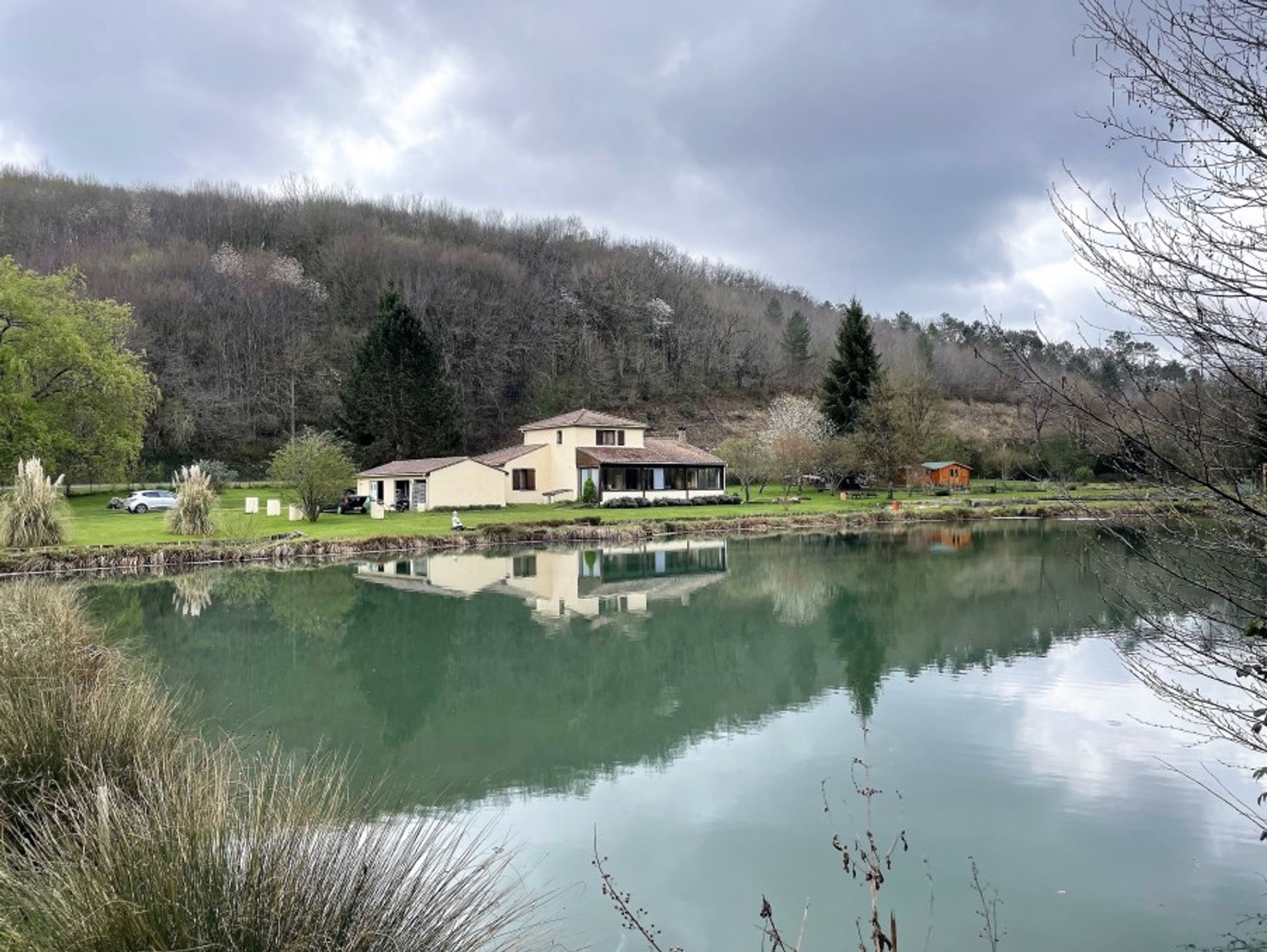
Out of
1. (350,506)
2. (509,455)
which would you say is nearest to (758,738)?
(350,506)

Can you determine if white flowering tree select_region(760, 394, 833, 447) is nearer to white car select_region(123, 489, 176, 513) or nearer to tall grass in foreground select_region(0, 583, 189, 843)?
white car select_region(123, 489, 176, 513)

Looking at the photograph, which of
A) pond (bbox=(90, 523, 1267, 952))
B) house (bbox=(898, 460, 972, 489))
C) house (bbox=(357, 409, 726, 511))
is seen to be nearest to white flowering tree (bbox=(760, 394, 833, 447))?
house (bbox=(898, 460, 972, 489))

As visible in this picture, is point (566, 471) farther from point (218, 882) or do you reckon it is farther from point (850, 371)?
point (218, 882)

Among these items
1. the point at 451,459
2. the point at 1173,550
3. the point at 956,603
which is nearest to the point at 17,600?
the point at 956,603

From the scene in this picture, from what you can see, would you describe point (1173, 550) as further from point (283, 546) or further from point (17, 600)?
point (283, 546)

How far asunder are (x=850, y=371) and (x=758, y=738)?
47898mm

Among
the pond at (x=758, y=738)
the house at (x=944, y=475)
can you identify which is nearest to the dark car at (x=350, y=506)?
the pond at (x=758, y=738)

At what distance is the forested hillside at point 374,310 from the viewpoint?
59344 millimetres

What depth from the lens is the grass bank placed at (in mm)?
22062

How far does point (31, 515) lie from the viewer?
71.4 feet

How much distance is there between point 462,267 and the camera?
239ft

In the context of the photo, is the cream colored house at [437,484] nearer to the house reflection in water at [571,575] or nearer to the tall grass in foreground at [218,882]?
the house reflection in water at [571,575]

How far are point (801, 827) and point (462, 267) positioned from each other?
233 ft

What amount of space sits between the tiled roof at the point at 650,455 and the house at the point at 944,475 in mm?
15080
